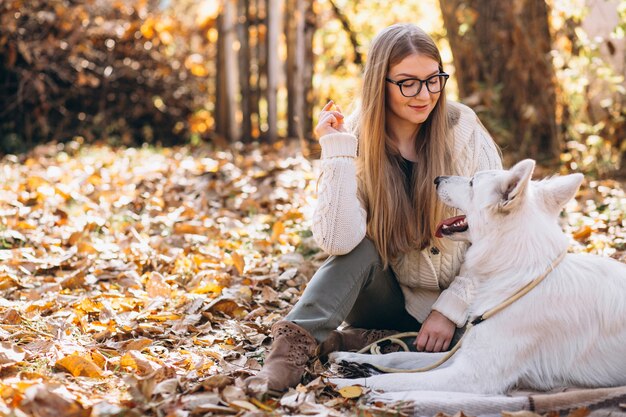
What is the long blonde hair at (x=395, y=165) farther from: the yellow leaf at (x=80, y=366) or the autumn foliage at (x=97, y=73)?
the autumn foliage at (x=97, y=73)

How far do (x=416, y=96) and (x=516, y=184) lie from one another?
767 millimetres

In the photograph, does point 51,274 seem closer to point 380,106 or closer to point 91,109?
point 380,106

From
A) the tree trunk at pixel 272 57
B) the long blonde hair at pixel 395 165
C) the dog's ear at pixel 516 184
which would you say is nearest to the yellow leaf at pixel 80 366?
the long blonde hair at pixel 395 165

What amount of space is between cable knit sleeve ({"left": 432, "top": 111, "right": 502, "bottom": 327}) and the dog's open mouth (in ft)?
0.70

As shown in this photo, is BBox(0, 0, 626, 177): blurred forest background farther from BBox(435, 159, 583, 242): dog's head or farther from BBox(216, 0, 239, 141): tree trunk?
BBox(435, 159, 583, 242): dog's head

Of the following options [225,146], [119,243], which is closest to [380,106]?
[119,243]

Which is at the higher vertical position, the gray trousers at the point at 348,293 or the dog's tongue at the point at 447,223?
the dog's tongue at the point at 447,223

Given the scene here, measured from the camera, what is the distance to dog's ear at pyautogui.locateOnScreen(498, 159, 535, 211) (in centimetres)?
Result: 252

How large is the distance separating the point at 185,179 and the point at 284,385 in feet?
12.3

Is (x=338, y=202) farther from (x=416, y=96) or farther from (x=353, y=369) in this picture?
(x=353, y=369)

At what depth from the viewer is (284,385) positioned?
273 cm

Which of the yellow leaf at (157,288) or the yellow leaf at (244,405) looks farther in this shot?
the yellow leaf at (157,288)

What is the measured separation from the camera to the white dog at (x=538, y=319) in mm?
2688

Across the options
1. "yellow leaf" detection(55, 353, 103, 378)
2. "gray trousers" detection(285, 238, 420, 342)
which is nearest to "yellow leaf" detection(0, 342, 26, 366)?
"yellow leaf" detection(55, 353, 103, 378)
